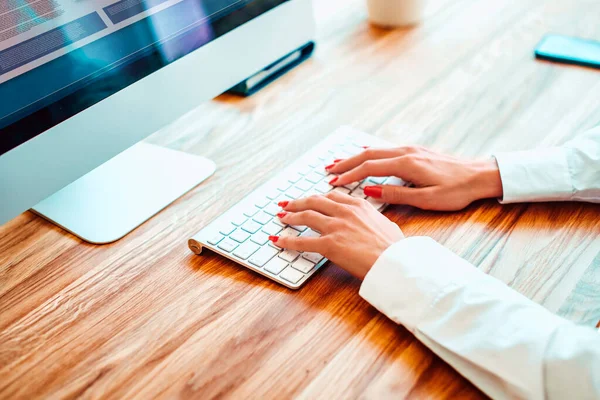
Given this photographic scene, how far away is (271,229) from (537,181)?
14.1 inches

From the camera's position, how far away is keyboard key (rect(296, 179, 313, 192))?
2.50ft

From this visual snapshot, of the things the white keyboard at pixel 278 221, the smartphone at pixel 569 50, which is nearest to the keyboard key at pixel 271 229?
the white keyboard at pixel 278 221

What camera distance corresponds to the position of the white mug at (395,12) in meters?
1.17

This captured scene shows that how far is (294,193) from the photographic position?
2.47 ft

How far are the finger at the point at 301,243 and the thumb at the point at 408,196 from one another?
0.14 metres

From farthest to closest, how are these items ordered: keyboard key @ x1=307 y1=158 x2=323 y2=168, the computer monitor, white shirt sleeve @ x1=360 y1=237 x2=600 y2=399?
keyboard key @ x1=307 y1=158 x2=323 y2=168 < the computer monitor < white shirt sleeve @ x1=360 y1=237 x2=600 y2=399

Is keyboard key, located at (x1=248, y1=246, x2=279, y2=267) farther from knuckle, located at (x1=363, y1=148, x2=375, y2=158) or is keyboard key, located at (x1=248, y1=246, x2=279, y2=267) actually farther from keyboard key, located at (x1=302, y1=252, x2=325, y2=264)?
knuckle, located at (x1=363, y1=148, x2=375, y2=158)

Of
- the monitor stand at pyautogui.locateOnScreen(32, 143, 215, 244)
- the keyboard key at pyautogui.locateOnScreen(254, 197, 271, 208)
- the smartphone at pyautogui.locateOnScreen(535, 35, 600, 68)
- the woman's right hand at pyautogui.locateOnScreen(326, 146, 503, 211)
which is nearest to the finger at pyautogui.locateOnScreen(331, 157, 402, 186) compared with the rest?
the woman's right hand at pyautogui.locateOnScreen(326, 146, 503, 211)

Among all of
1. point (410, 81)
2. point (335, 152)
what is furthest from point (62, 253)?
point (410, 81)

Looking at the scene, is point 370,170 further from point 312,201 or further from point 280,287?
point 280,287

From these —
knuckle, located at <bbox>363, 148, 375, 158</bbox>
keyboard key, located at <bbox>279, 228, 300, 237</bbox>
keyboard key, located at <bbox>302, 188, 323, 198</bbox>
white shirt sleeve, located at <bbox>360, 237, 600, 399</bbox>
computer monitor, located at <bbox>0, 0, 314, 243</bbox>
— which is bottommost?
white shirt sleeve, located at <bbox>360, 237, 600, 399</bbox>

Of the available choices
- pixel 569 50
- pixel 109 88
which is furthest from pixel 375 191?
pixel 569 50

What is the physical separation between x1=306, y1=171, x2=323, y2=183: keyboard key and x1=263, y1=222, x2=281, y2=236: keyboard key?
0.11 metres

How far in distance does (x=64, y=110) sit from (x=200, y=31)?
0.74ft
